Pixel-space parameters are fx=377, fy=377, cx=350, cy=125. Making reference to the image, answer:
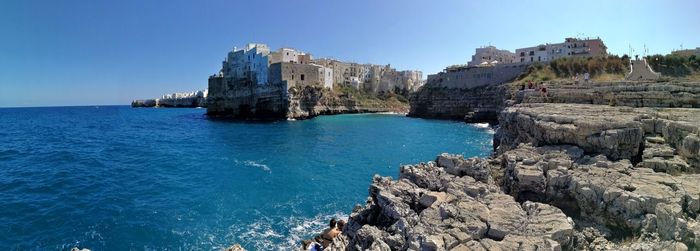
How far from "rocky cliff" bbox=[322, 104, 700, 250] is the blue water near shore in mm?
6147

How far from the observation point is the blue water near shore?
47.7ft

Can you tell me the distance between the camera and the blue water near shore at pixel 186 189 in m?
14.5

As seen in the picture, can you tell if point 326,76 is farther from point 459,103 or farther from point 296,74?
point 459,103

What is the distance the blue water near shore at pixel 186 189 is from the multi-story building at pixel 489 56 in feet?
200

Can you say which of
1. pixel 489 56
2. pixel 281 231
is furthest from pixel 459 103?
pixel 281 231

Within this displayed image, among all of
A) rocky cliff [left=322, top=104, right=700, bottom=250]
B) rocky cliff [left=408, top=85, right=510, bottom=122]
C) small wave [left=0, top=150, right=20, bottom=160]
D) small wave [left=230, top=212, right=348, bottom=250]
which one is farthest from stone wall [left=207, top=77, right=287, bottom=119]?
rocky cliff [left=322, top=104, right=700, bottom=250]

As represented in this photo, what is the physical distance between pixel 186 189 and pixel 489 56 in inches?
3510

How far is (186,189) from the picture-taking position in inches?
830

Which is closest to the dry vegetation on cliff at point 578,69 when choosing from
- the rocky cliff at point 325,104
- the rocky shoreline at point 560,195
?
the rocky cliff at point 325,104

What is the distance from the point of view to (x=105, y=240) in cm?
1409

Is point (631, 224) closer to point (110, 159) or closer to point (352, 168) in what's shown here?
point (352, 168)

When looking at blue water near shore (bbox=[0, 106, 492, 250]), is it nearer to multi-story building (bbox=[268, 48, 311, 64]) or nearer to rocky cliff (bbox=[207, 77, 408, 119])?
rocky cliff (bbox=[207, 77, 408, 119])

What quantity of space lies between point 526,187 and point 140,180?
22137mm

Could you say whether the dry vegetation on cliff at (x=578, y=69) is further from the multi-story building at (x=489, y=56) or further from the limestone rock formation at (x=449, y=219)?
the limestone rock formation at (x=449, y=219)
